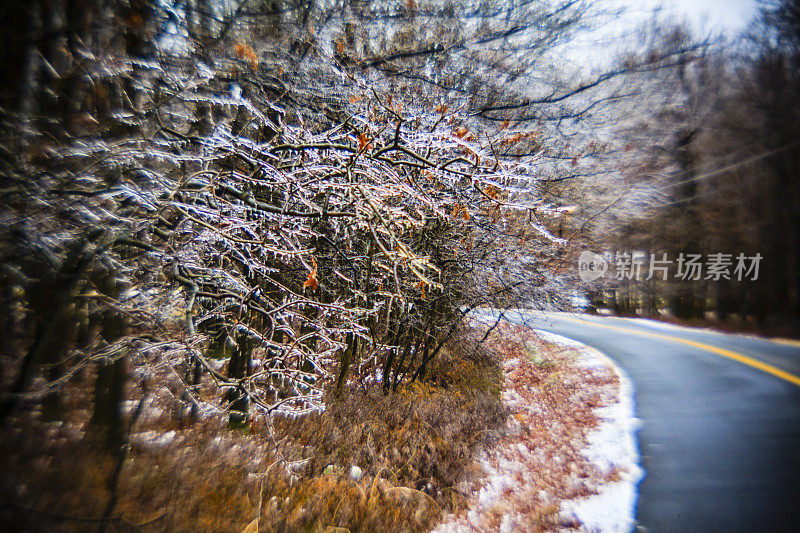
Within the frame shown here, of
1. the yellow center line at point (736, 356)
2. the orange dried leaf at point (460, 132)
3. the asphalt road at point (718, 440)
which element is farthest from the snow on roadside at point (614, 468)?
the orange dried leaf at point (460, 132)

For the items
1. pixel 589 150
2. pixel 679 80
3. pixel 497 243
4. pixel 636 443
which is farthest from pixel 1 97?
pixel 636 443

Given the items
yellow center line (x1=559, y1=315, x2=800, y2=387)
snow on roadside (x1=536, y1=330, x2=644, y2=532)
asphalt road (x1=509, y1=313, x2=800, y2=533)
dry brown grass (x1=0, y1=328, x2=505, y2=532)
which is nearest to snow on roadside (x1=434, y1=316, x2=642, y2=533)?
snow on roadside (x1=536, y1=330, x2=644, y2=532)

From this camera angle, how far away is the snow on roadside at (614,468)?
152 inches

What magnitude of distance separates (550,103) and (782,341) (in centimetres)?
1615

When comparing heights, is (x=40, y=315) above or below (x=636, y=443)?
above

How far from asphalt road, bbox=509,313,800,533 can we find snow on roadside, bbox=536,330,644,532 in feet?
0.44

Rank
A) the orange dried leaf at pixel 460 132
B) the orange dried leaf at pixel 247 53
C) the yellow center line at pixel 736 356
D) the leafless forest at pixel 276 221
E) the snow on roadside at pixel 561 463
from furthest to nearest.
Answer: the yellow center line at pixel 736 356 < the snow on roadside at pixel 561 463 < the orange dried leaf at pixel 460 132 < the orange dried leaf at pixel 247 53 < the leafless forest at pixel 276 221

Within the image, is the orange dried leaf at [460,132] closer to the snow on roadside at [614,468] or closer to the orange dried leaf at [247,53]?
the orange dried leaf at [247,53]

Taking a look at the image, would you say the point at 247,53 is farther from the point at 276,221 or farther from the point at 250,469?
the point at 250,469

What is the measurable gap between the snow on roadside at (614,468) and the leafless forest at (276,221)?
1.57m

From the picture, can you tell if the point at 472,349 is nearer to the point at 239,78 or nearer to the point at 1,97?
the point at 239,78

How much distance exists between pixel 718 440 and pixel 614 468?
201cm

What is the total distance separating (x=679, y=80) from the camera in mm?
4805

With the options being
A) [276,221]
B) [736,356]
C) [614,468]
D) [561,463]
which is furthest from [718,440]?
[736,356]
